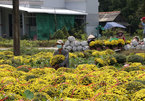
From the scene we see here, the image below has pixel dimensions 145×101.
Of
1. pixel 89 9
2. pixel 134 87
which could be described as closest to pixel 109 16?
pixel 89 9

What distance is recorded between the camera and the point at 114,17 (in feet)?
91.0

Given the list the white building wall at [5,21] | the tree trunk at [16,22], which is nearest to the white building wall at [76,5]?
the white building wall at [5,21]

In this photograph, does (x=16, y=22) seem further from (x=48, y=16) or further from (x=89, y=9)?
(x=89, y=9)

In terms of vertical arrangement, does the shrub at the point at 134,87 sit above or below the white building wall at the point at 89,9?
below

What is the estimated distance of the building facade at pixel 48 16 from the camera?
21.0 metres

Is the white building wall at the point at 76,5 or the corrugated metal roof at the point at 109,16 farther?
the corrugated metal roof at the point at 109,16

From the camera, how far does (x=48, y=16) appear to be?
2138 centimetres

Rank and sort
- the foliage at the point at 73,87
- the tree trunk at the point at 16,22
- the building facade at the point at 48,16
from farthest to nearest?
the building facade at the point at 48,16
the tree trunk at the point at 16,22
the foliage at the point at 73,87

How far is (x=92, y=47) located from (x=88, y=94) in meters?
8.91

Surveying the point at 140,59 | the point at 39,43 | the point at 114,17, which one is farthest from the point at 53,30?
the point at 140,59

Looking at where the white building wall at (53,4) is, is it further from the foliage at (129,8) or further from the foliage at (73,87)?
the foliage at (73,87)

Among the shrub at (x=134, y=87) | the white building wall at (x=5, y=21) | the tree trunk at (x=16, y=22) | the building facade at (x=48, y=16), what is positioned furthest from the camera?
the white building wall at (x=5, y=21)

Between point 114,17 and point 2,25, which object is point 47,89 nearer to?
point 2,25

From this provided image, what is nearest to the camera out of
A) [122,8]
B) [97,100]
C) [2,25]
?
[97,100]
